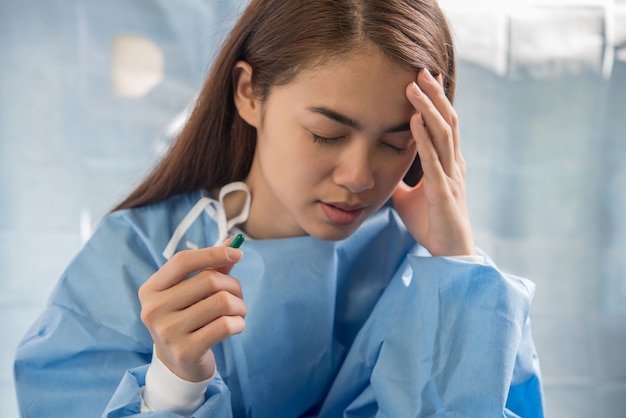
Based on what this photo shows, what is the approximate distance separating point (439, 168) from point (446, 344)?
0.21 meters

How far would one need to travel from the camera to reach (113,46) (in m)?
1.57

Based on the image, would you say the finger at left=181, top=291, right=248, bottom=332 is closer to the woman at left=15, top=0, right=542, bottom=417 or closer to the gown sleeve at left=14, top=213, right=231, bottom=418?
the woman at left=15, top=0, right=542, bottom=417

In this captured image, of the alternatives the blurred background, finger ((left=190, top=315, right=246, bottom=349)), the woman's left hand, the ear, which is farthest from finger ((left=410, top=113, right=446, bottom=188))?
the blurred background

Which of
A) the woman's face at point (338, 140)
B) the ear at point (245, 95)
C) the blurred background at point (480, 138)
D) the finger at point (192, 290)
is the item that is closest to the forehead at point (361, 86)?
the woman's face at point (338, 140)

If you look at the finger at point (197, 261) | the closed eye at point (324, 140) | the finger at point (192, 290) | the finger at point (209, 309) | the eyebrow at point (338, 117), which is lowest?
the finger at point (209, 309)

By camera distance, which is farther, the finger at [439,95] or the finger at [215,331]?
the finger at [439,95]

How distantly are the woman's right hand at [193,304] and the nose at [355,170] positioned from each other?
0.18m

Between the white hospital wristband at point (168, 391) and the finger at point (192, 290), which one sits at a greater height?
the finger at point (192, 290)

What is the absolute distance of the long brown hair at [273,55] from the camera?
873 millimetres

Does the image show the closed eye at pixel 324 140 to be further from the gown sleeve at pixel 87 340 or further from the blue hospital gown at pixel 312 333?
the gown sleeve at pixel 87 340

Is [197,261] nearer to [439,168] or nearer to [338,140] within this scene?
[338,140]

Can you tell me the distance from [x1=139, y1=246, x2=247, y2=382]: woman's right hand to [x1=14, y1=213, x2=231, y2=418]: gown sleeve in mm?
138

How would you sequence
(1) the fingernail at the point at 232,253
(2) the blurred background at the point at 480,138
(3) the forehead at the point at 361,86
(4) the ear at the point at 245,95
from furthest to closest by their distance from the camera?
(2) the blurred background at the point at 480,138
(4) the ear at the point at 245,95
(3) the forehead at the point at 361,86
(1) the fingernail at the point at 232,253

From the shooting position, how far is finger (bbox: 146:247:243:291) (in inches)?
29.2
